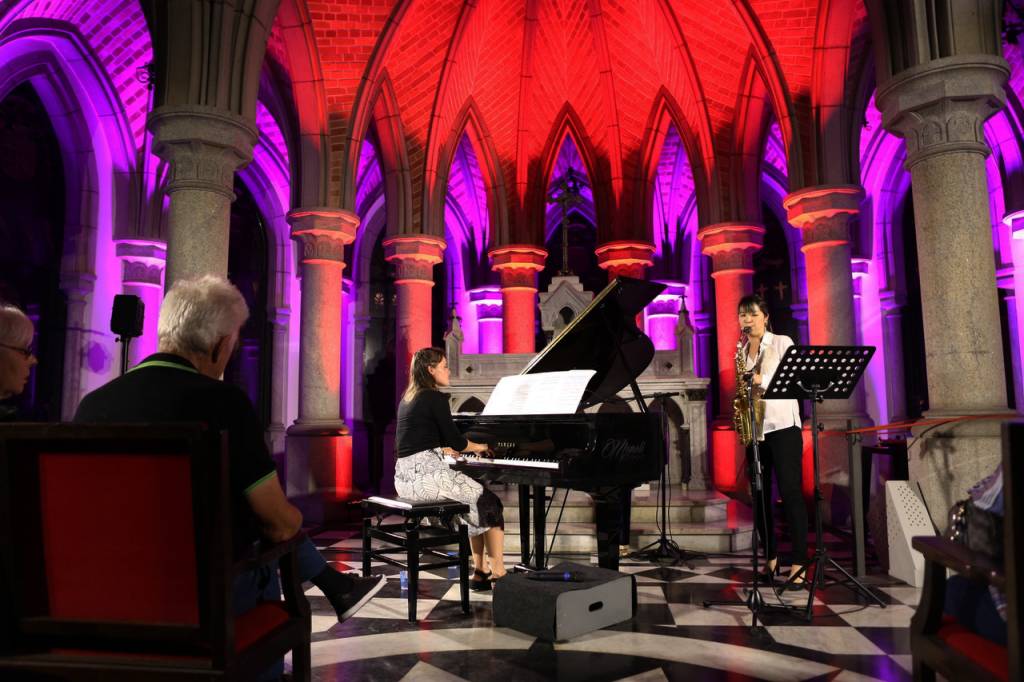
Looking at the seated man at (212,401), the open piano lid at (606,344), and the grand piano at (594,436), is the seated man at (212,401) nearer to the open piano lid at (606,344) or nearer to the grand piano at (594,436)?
the grand piano at (594,436)

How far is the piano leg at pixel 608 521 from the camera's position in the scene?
4.30m

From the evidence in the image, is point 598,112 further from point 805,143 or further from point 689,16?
point 805,143

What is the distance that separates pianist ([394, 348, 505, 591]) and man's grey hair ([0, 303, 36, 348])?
2231 mm

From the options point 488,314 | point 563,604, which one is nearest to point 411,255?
point 488,314

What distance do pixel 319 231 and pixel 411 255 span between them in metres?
1.72

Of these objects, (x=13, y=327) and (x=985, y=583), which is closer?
(x=985, y=583)

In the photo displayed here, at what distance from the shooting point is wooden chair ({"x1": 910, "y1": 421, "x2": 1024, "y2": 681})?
156cm

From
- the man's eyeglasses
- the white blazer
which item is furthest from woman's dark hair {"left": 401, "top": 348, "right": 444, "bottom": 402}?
the man's eyeglasses

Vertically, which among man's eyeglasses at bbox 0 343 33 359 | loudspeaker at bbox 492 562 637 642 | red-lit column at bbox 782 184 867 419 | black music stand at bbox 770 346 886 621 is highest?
red-lit column at bbox 782 184 867 419

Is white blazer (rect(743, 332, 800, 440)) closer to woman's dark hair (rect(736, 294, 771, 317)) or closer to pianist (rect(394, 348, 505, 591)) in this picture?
woman's dark hair (rect(736, 294, 771, 317))

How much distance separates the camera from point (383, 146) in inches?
416

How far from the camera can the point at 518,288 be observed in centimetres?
1200

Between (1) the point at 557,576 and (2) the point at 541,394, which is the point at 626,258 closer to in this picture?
(2) the point at 541,394

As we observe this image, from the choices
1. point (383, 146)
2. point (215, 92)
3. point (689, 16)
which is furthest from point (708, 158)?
point (215, 92)
